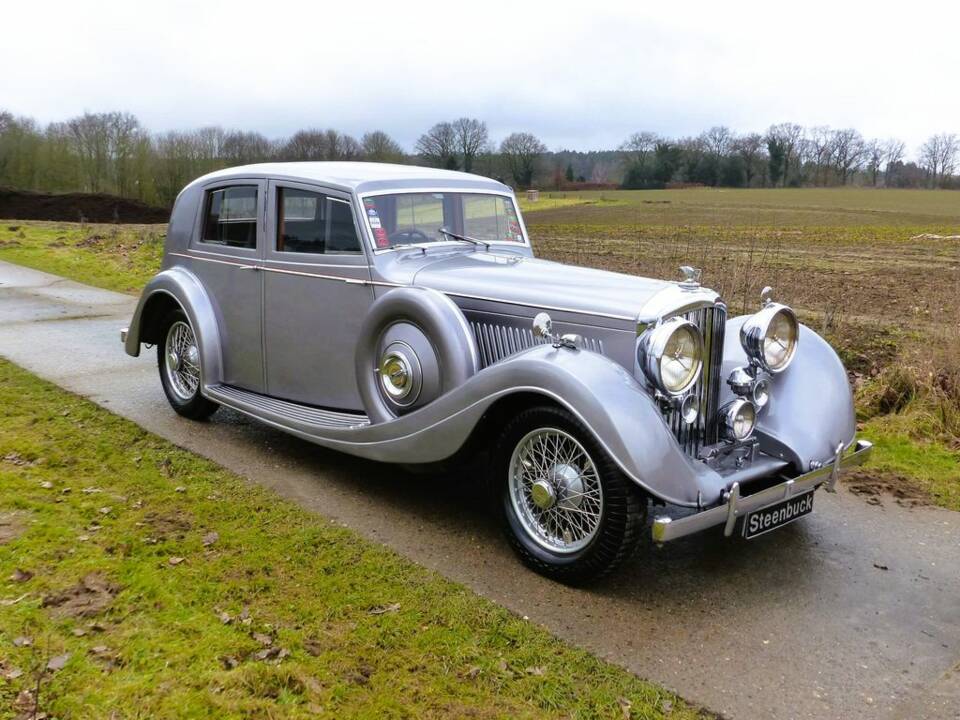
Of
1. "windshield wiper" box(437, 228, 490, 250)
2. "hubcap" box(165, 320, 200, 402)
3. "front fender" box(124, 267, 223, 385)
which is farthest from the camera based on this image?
"hubcap" box(165, 320, 200, 402)

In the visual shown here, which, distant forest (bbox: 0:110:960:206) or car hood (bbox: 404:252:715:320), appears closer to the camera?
car hood (bbox: 404:252:715:320)

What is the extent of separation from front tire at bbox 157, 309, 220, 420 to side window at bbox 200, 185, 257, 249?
2.32 feet

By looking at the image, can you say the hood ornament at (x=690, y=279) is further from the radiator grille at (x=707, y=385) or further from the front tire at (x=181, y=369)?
the front tire at (x=181, y=369)

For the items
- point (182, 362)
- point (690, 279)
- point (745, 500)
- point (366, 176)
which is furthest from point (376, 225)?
point (745, 500)

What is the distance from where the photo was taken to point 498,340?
4.56m

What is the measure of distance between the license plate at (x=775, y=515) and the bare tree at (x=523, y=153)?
44272 millimetres

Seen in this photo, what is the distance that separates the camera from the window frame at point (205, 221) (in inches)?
220

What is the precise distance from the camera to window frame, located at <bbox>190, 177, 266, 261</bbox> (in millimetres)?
5598

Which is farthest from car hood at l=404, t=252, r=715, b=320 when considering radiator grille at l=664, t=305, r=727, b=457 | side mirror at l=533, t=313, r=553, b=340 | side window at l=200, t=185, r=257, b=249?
side window at l=200, t=185, r=257, b=249

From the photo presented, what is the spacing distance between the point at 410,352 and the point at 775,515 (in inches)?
84.1

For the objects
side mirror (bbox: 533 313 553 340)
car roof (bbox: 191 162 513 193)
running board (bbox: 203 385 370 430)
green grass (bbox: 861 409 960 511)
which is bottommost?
green grass (bbox: 861 409 960 511)

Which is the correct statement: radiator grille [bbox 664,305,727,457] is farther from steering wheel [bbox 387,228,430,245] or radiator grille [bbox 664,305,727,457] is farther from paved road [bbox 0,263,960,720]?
steering wheel [bbox 387,228,430,245]

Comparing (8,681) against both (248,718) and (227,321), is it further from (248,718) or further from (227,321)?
(227,321)

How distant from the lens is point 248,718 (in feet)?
9.52
